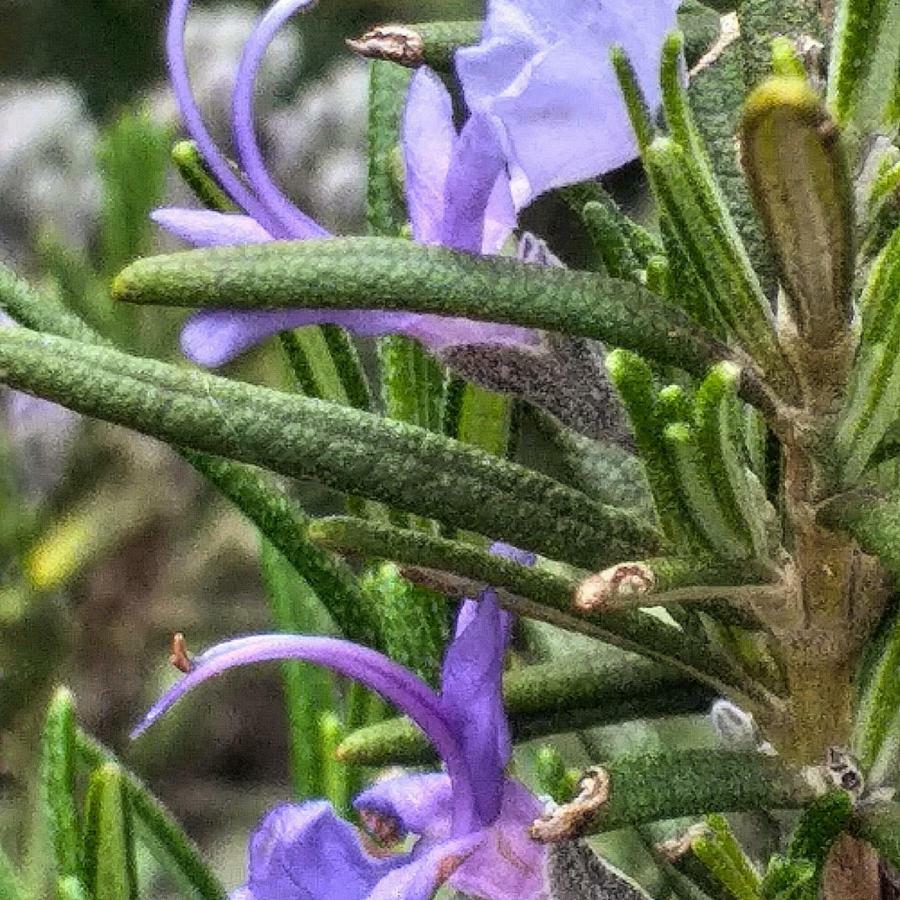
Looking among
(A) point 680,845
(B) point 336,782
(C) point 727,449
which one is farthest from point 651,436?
(B) point 336,782

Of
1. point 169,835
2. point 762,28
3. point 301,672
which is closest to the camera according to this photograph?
point 762,28

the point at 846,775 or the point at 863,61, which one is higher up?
the point at 863,61

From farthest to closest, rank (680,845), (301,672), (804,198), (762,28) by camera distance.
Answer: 1. (301,672)
2. (680,845)
3. (762,28)
4. (804,198)

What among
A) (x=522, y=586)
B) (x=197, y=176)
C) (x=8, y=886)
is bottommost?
(x=8, y=886)

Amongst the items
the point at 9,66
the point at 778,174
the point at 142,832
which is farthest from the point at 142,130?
the point at 9,66

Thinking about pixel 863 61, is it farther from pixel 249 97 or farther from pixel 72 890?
pixel 72 890

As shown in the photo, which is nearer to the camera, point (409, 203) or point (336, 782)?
point (409, 203)

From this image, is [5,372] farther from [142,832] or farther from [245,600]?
[245,600]

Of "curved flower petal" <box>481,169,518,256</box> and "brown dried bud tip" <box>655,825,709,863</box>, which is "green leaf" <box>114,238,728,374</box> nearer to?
"curved flower petal" <box>481,169,518,256</box>
